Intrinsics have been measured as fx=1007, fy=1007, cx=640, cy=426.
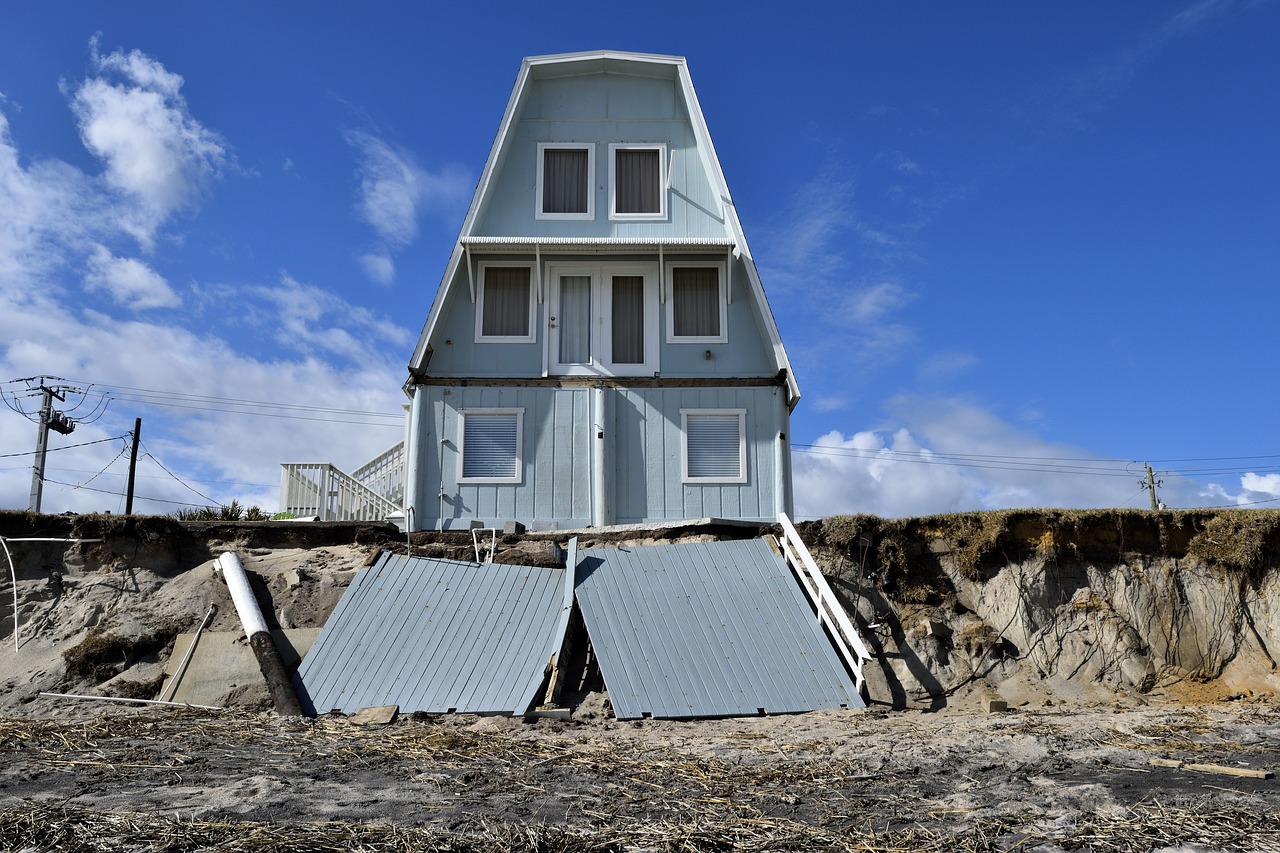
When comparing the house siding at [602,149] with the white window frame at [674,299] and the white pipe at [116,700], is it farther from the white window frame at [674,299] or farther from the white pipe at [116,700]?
the white pipe at [116,700]

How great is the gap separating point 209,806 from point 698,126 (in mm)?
14646

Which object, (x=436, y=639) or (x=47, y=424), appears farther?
(x=47, y=424)

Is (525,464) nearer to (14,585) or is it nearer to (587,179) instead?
(587,179)

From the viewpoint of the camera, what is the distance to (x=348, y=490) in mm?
18469

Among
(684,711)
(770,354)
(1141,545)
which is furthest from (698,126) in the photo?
(684,711)

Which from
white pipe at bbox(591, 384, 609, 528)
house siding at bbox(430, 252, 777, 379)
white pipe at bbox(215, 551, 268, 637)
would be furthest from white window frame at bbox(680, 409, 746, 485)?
white pipe at bbox(215, 551, 268, 637)

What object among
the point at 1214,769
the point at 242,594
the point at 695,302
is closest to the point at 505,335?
the point at 695,302

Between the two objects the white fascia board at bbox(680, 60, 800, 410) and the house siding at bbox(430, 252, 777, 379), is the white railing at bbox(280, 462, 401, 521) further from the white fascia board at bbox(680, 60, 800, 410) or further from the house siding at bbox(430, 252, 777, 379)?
the white fascia board at bbox(680, 60, 800, 410)

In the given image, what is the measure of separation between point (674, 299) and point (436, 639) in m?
7.92

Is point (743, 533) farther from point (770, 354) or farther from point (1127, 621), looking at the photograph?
point (1127, 621)

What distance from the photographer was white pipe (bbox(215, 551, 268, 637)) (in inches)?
467

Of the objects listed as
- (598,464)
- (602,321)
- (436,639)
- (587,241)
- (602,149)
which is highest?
(602,149)

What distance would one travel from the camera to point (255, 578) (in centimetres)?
1308

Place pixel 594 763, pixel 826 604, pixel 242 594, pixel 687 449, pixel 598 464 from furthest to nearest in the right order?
pixel 687 449, pixel 598 464, pixel 826 604, pixel 242 594, pixel 594 763
